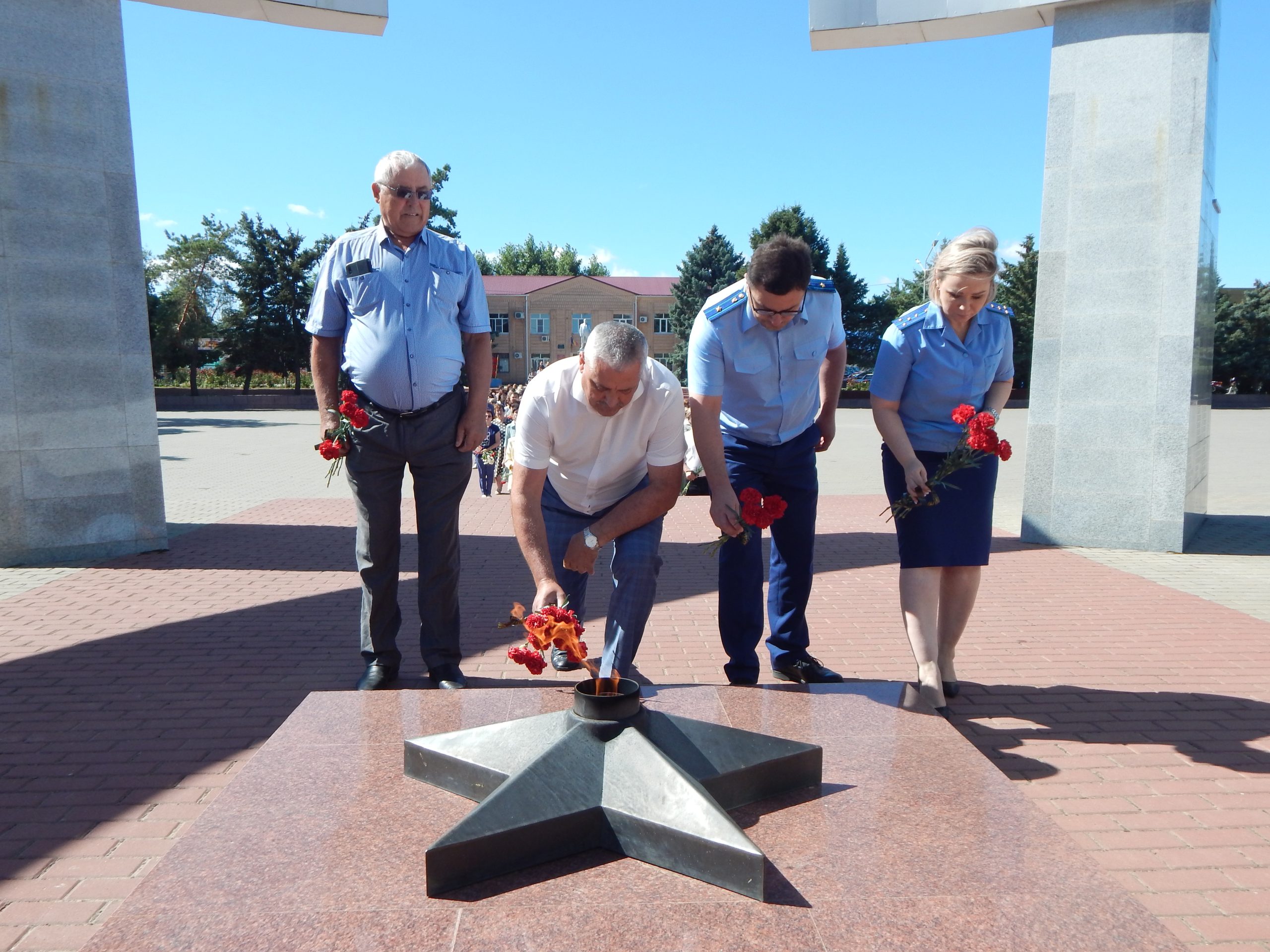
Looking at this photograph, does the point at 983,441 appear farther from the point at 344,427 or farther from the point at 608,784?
the point at 344,427

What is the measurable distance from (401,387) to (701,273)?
49202 mm

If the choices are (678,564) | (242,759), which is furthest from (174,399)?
(242,759)

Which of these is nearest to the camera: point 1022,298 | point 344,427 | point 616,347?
point 616,347

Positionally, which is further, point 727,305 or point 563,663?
point 563,663

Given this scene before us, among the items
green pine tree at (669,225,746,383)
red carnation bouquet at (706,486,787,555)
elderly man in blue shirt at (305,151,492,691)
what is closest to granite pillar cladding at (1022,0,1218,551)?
red carnation bouquet at (706,486,787,555)

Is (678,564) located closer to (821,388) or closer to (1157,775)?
(821,388)

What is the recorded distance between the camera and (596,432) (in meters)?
3.38

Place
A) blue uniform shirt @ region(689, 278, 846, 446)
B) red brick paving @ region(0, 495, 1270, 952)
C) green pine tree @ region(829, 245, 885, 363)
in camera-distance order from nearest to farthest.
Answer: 1. red brick paving @ region(0, 495, 1270, 952)
2. blue uniform shirt @ region(689, 278, 846, 446)
3. green pine tree @ region(829, 245, 885, 363)

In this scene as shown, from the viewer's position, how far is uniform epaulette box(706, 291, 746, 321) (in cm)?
356

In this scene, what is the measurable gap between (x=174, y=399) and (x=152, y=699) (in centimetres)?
4085

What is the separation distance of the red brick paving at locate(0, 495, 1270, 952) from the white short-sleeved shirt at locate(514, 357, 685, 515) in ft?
4.07

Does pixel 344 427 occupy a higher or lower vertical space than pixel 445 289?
lower

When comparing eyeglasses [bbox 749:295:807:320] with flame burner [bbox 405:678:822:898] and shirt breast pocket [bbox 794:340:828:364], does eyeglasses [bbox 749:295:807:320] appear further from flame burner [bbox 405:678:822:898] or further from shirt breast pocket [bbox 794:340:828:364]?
flame burner [bbox 405:678:822:898]

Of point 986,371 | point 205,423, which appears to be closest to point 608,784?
point 986,371
